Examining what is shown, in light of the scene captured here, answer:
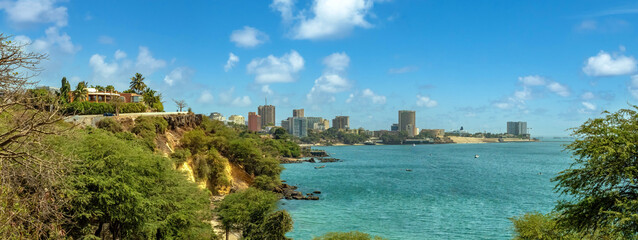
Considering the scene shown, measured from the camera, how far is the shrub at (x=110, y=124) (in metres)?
48.9

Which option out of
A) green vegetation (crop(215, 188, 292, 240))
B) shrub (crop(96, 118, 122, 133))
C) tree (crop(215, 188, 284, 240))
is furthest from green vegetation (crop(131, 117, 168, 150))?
tree (crop(215, 188, 284, 240))

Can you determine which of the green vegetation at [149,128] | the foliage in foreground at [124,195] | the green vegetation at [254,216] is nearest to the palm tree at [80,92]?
the green vegetation at [149,128]

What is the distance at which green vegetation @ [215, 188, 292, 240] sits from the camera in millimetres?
30875

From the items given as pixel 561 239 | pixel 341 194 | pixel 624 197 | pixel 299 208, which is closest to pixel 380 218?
pixel 299 208

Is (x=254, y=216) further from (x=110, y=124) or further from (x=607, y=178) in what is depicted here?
(x=110, y=124)

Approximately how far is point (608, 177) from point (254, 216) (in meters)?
24.5

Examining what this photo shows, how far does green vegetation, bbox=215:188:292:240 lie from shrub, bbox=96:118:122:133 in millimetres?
21726

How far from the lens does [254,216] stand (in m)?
32.5

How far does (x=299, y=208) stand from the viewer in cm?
5488

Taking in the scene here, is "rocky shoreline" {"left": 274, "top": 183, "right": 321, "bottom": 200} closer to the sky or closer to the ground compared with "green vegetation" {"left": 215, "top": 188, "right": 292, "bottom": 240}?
closer to the ground

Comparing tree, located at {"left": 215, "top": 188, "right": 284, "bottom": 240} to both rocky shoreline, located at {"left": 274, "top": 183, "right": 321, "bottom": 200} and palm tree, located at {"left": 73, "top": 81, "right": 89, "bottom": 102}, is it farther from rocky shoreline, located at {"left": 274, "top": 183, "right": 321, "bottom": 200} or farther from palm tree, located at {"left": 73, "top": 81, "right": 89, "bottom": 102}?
palm tree, located at {"left": 73, "top": 81, "right": 89, "bottom": 102}

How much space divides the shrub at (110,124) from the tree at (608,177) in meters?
47.3

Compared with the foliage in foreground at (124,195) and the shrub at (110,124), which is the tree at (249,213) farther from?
the shrub at (110,124)

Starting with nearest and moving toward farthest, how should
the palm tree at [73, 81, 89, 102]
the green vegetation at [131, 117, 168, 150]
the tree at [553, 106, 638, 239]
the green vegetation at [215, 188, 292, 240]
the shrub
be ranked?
the tree at [553, 106, 638, 239] < the green vegetation at [215, 188, 292, 240] < the shrub < the green vegetation at [131, 117, 168, 150] < the palm tree at [73, 81, 89, 102]
